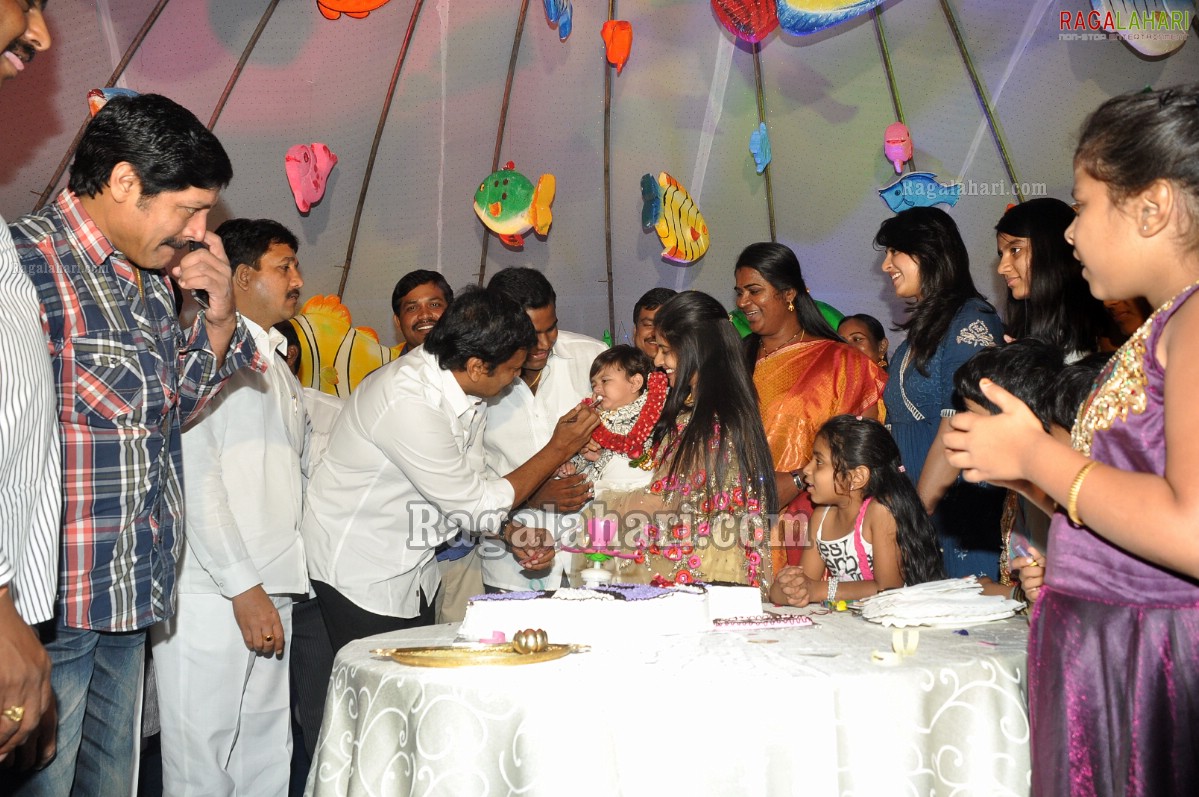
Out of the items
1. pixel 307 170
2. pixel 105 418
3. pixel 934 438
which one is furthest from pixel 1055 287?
pixel 307 170

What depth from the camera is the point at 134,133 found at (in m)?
1.88

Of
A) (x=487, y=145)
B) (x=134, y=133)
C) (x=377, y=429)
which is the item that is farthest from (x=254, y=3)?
(x=134, y=133)

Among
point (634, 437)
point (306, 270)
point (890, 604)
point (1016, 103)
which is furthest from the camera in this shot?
point (306, 270)

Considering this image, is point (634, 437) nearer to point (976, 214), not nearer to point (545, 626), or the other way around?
point (545, 626)

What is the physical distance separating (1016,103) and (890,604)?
11.6 feet

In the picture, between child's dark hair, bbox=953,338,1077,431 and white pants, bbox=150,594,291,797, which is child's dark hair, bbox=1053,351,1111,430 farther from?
white pants, bbox=150,594,291,797

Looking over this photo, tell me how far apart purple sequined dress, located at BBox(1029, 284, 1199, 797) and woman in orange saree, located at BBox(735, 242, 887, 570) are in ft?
5.30

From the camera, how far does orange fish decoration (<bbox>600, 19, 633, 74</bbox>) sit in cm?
495

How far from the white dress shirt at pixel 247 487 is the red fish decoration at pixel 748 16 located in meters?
3.01

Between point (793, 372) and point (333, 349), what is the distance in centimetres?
275

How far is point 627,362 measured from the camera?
11.4 feet

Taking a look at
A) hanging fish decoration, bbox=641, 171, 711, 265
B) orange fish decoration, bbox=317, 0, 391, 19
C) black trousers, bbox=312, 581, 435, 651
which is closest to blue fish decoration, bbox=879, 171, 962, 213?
hanging fish decoration, bbox=641, 171, 711, 265

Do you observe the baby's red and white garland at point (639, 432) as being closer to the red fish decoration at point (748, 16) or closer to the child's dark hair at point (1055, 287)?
the child's dark hair at point (1055, 287)

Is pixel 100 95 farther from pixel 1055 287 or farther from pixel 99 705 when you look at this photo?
pixel 1055 287
